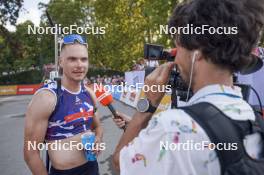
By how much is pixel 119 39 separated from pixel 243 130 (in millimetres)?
35278

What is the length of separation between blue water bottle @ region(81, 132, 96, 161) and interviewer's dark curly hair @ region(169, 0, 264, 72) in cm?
174

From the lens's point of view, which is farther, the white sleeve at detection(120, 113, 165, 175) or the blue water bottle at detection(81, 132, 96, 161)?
the blue water bottle at detection(81, 132, 96, 161)

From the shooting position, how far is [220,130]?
1.23 m

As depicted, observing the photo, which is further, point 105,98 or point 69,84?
point 105,98

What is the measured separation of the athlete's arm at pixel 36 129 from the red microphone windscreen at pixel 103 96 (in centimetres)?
55

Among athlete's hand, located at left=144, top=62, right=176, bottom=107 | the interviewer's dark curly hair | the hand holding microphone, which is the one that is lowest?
the hand holding microphone

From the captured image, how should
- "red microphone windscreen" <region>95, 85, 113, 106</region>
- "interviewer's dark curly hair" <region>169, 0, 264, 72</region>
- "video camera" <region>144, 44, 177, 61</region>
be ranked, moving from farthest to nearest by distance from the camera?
"red microphone windscreen" <region>95, 85, 113, 106</region> → "video camera" <region>144, 44, 177, 61</region> → "interviewer's dark curly hair" <region>169, 0, 264, 72</region>

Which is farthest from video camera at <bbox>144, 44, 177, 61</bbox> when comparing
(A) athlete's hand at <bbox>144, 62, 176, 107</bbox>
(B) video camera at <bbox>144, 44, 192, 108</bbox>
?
(A) athlete's hand at <bbox>144, 62, 176, 107</bbox>

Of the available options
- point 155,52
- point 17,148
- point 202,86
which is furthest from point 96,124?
point 17,148

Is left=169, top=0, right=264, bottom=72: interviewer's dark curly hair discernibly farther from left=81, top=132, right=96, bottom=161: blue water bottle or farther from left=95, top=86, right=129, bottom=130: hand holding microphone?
left=81, top=132, right=96, bottom=161: blue water bottle

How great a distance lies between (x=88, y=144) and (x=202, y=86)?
5.76ft

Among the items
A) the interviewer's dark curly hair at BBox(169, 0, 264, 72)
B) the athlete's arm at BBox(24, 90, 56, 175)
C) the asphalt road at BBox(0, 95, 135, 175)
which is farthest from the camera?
the asphalt road at BBox(0, 95, 135, 175)

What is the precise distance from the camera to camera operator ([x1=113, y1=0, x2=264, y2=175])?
1.25 meters

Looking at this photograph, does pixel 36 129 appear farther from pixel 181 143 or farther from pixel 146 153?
pixel 181 143
